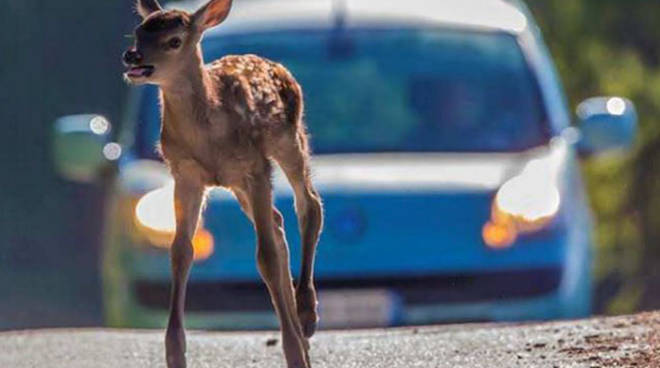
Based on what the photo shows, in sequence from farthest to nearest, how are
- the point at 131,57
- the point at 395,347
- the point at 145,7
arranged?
the point at 395,347 < the point at 145,7 < the point at 131,57

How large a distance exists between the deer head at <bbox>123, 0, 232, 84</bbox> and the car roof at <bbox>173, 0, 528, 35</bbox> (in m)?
3.63

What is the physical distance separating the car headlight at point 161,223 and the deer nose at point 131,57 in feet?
9.83

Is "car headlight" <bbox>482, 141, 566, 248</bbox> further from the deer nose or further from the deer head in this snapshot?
the deer nose

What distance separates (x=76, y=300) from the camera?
1745 centimetres

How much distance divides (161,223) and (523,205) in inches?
58.6

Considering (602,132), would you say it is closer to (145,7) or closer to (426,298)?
(426,298)

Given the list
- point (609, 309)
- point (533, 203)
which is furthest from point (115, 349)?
point (609, 309)

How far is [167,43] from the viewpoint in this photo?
7852mm

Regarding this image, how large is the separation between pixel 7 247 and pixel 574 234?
6873 mm

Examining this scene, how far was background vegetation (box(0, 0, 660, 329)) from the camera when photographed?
55.1 feet

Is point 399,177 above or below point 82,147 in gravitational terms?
below

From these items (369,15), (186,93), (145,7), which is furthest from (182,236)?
(369,15)

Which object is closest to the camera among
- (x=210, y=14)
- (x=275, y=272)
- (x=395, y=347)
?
(x=275, y=272)

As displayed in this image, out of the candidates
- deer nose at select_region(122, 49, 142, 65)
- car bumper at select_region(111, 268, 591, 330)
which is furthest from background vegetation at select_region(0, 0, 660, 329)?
deer nose at select_region(122, 49, 142, 65)
